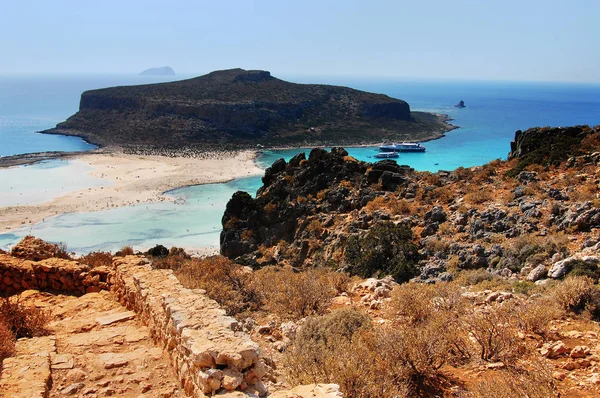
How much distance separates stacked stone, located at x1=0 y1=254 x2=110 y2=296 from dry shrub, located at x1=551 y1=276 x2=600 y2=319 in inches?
331

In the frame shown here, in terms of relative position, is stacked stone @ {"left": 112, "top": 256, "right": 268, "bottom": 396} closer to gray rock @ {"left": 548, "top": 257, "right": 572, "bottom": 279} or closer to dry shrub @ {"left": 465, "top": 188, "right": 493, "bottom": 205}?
gray rock @ {"left": 548, "top": 257, "right": 572, "bottom": 279}

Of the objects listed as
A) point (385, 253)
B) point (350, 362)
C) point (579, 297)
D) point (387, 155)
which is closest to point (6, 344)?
point (350, 362)

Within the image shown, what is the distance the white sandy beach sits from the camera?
3531cm

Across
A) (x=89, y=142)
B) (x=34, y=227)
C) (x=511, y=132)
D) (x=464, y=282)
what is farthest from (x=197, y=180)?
(x=511, y=132)

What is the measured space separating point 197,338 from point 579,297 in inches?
232

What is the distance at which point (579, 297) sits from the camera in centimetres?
675

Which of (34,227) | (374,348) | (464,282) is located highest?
(374,348)

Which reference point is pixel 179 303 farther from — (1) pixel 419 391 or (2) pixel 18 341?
(1) pixel 419 391

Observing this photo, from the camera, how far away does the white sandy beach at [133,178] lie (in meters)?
35.3

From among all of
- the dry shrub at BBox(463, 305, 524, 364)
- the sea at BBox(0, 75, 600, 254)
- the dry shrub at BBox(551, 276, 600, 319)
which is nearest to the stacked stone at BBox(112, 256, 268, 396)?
the dry shrub at BBox(463, 305, 524, 364)

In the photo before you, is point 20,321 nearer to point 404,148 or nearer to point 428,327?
point 428,327

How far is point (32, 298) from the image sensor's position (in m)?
8.25

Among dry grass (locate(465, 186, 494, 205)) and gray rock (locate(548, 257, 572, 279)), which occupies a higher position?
dry grass (locate(465, 186, 494, 205))

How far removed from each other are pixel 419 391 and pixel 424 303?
1.92 meters
